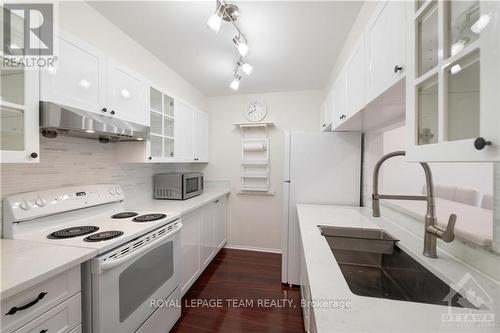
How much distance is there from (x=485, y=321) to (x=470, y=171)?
2.00 feet

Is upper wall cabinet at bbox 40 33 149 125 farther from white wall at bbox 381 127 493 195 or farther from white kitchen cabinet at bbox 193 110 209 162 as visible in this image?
white wall at bbox 381 127 493 195

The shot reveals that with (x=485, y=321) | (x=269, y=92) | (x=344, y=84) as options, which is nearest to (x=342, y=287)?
(x=485, y=321)

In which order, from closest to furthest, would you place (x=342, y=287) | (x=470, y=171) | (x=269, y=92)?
1. (x=342, y=287)
2. (x=470, y=171)
3. (x=269, y=92)

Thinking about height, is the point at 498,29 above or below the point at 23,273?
above

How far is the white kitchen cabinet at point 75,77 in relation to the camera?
108cm

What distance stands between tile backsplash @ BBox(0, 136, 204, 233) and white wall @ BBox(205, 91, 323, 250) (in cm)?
141

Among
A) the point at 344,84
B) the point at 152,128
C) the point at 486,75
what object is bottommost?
the point at 486,75

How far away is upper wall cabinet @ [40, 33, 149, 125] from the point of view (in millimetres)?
1106

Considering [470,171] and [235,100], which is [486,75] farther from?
[235,100]

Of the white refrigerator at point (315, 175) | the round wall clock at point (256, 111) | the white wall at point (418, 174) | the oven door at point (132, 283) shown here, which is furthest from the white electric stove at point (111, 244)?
the round wall clock at point (256, 111)

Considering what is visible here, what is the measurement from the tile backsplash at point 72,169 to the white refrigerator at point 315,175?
1.63 metres

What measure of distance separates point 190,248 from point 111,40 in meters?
2.00

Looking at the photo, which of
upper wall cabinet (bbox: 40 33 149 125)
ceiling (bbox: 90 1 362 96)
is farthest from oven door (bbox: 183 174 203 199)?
ceiling (bbox: 90 1 362 96)

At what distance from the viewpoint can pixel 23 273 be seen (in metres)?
0.78
